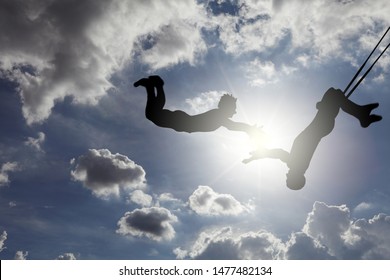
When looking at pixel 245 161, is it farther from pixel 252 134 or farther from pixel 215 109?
pixel 215 109

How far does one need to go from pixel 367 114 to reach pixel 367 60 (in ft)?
5.42

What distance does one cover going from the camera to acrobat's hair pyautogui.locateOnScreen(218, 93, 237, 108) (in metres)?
9.03

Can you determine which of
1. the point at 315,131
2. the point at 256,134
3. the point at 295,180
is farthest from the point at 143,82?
the point at 295,180

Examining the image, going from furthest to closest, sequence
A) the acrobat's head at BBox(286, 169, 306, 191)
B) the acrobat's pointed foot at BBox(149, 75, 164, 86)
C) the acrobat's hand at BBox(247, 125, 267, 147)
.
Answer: the acrobat's head at BBox(286, 169, 306, 191) < the acrobat's pointed foot at BBox(149, 75, 164, 86) < the acrobat's hand at BBox(247, 125, 267, 147)

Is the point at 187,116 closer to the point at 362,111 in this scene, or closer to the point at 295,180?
the point at 295,180

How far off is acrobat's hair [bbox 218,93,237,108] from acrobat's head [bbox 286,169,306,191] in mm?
2369

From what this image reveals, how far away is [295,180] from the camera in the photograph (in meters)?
9.44

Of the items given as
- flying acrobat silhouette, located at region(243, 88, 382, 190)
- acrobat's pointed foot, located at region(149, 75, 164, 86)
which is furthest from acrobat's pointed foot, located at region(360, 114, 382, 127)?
acrobat's pointed foot, located at region(149, 75, 164, 86)

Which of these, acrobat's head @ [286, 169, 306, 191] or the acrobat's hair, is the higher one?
the acrobat's hair

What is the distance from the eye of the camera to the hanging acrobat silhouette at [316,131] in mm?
8633

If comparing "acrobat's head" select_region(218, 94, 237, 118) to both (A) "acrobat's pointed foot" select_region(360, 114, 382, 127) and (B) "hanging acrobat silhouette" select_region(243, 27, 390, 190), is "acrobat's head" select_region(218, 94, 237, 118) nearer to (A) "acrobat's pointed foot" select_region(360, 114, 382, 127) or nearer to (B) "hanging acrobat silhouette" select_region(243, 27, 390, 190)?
(B) "hanging acrobat silhouette" select_region(243, 27, 390, 190)

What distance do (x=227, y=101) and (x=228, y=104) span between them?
0.08 meters
